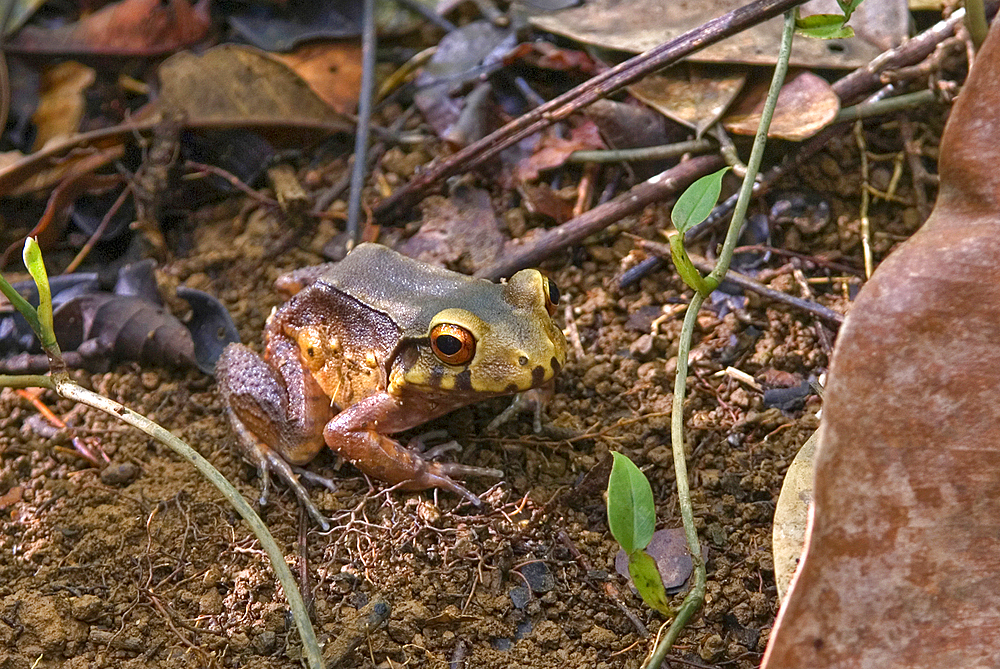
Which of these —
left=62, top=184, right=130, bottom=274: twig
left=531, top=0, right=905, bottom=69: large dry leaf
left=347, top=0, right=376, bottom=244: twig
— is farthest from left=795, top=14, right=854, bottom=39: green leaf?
left=62, top=184, right=130, bottom=274: twig

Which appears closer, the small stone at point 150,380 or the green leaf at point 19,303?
the green leaf at point 19,303

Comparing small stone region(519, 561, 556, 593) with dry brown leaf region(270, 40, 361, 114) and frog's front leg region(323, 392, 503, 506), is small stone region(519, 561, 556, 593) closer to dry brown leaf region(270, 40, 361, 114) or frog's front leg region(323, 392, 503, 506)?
frog's front leg region(323, 392, 503, 506)

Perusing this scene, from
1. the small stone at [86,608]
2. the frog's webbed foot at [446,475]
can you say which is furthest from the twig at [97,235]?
the frog's webbed foot at [446,475]

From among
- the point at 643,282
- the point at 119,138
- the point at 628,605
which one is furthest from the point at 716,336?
the point at 119,138

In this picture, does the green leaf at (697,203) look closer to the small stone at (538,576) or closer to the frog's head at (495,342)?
the frog's head at (495,342)

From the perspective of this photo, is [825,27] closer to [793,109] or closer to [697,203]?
[793,109]

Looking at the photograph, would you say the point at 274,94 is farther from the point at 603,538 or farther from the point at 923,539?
the point at 923,539
